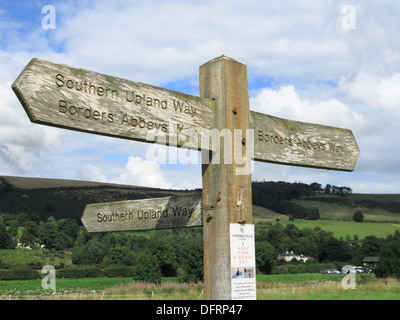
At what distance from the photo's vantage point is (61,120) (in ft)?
8.15

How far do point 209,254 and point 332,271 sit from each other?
8848 cm

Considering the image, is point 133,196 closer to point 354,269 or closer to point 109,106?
point 354,269

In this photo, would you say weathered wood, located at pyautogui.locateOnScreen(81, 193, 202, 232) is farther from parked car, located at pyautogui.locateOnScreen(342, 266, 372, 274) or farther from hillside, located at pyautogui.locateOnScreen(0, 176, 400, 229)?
hillside, located at pyautogui.locateOnScreen(0, 176, 400, 229)

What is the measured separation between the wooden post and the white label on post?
4 cm

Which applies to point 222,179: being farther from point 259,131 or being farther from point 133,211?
point 133,211

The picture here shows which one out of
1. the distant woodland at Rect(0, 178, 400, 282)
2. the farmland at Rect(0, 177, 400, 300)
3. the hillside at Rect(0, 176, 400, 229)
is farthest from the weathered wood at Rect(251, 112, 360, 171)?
the hillside at Rect(0, 176, 400, 229)

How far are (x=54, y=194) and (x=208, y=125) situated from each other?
13274 cm

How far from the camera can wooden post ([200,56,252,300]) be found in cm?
298

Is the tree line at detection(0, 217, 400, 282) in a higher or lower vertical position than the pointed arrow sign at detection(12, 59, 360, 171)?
lower

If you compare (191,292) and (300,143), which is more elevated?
(300,143)

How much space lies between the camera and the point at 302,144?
150 inches

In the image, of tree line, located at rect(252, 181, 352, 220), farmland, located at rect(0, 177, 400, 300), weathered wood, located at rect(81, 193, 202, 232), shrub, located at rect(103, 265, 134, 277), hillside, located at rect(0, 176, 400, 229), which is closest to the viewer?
weathered wood, located at rect(81, 193, 202, 232)

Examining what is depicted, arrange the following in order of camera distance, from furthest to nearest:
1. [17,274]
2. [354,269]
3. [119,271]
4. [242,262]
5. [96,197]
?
[96,197], [354,269], [119,271], [17,274], [242,262]

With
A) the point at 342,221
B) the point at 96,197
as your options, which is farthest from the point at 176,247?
the point at 342,221
